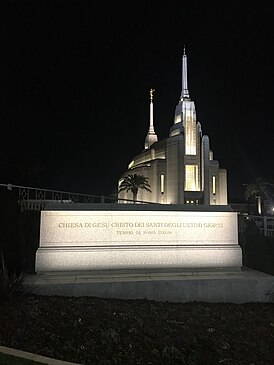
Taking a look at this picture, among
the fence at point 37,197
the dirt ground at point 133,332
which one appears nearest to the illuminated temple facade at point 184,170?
the fence at point 37,197

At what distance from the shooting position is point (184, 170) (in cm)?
5750

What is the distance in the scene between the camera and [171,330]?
5188mm

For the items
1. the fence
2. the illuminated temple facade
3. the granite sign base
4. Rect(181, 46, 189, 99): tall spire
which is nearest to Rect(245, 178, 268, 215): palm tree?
the illuminated temple facade

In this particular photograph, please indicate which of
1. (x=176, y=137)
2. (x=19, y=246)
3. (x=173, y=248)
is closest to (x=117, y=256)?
(x=173, y=248)

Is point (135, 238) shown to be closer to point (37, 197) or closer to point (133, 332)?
point (133, 332)

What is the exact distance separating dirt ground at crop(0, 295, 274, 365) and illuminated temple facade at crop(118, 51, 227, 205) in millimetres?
50124

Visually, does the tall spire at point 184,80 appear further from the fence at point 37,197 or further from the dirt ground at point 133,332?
the dirt ground at point 133,332

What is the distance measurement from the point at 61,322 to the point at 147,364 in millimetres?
1717

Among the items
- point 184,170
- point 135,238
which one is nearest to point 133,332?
point 135,238

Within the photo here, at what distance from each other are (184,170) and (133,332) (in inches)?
→ 2107

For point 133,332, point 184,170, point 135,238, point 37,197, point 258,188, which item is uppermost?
point 184,170

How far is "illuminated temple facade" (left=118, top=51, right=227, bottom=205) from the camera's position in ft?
188

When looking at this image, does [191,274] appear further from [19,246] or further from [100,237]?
[19,246]

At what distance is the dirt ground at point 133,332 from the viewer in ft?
14.4
